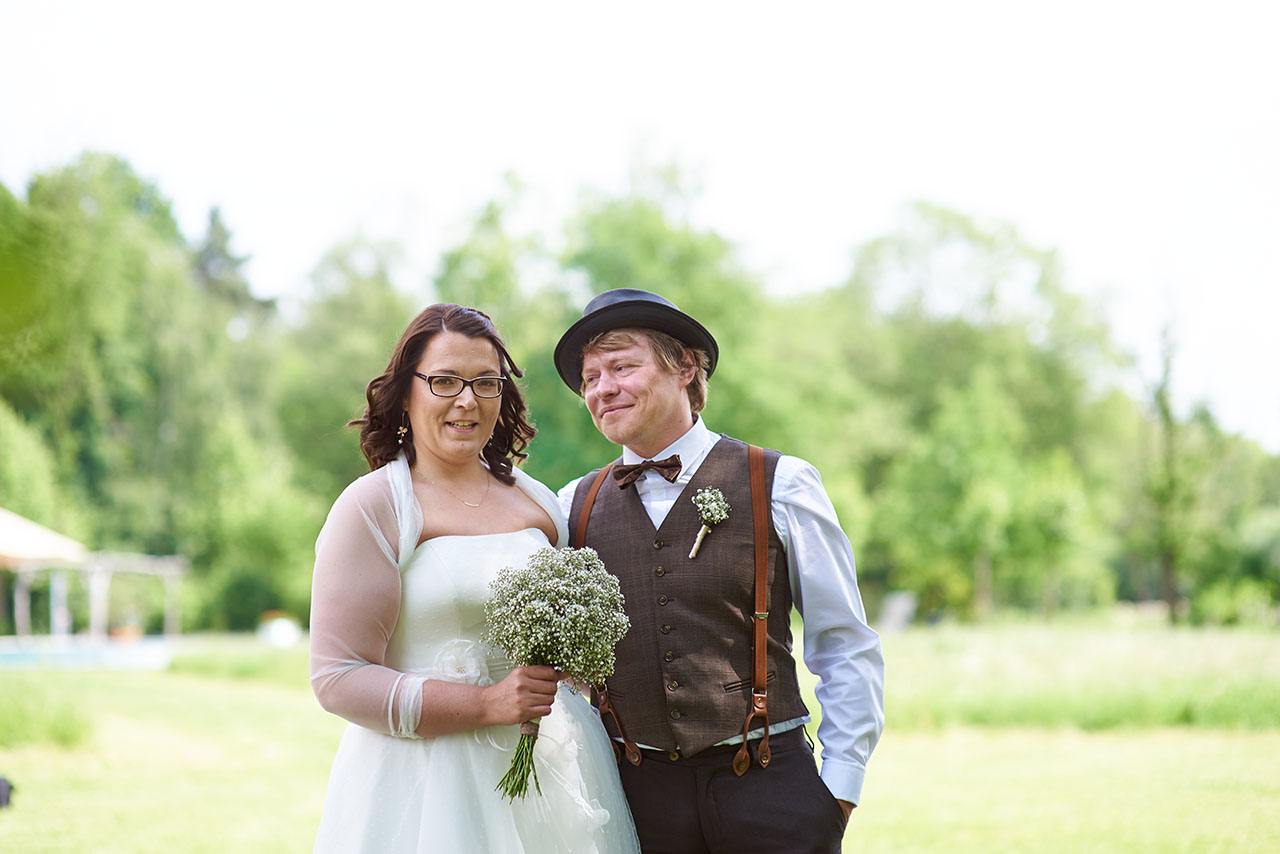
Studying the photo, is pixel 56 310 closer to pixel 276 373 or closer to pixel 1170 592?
pixel 1170 592

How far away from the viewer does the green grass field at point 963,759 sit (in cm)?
866

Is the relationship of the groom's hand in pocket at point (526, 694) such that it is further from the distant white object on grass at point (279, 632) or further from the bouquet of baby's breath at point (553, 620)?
the distant white object on grass at point (279, 632)

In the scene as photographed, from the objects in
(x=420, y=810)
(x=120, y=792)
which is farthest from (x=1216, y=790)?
(x=120, y=792)

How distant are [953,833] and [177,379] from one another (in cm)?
3941

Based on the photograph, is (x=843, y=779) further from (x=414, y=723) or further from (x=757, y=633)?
(x=414, y=723)

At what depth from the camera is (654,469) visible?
11.4 feet

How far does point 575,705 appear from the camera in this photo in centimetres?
331

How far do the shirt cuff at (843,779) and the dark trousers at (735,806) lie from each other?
0.03 meters

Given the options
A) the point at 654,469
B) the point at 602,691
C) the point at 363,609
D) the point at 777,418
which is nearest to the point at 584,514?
the point at 654,469

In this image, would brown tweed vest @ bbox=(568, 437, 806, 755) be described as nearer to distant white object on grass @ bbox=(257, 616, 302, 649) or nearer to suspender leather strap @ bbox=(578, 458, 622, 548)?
suspender leather strap @ bbox=(578, 458, 622, 548)

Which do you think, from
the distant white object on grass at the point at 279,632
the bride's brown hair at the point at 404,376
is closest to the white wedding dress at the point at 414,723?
the bride's brown hair at the point at 404,376

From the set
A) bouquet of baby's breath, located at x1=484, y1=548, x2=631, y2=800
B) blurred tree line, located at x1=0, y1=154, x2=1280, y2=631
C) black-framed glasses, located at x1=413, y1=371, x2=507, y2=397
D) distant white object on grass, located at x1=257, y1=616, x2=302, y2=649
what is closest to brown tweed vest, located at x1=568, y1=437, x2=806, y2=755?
bouquet of baby's breath, located at x1=484, y1=548, x2=631, y2=800

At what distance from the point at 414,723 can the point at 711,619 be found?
0.90 m

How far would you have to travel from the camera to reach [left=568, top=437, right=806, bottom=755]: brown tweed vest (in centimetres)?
317
